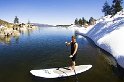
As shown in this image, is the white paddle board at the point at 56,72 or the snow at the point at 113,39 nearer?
the white paddle board at the point at 56,72

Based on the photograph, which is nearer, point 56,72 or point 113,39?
point 56,72

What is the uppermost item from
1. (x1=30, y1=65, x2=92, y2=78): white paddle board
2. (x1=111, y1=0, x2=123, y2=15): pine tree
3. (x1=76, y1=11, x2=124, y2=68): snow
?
(x1=111, y1=0, x2=123, y2=15): pine tree

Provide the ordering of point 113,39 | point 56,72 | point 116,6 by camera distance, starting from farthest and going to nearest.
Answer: point 116,6 < point 113,39 < point 56,72

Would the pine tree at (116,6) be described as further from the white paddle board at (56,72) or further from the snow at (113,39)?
the white paddle board at (56,72)

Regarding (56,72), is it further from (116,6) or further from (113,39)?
(116,6)

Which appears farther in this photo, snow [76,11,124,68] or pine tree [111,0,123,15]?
pine tree [111,0,123,15]

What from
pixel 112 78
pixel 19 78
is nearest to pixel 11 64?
pixel 19 78

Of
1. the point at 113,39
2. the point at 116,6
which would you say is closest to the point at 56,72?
the point at 113,39

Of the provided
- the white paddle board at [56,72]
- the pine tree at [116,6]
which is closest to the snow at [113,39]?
the white paddle board at [56,72]

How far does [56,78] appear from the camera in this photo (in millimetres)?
16312

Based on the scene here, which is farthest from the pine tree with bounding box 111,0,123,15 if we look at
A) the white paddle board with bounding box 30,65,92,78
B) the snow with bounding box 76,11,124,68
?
the white paddle board with bounding box 30,65,92,78

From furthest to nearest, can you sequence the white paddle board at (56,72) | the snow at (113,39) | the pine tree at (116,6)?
the pine tree at (116,6), the snow at (113,39), the white paddle board at (56,72)

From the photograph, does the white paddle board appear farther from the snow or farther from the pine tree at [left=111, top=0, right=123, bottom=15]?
the pine tree at [left=111, top=0, right=123, bottom=15]

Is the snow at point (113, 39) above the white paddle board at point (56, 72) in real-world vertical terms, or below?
above
